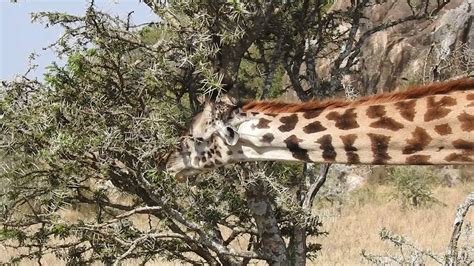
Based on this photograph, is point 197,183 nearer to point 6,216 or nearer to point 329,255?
point 6,216

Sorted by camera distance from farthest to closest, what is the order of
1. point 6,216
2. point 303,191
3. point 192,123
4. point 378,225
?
point 378,225 < point 303,191 < point 6,216 < point 192,123

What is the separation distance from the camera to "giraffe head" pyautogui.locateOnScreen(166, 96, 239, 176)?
4.49 m

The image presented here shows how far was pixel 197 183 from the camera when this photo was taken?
5945 millimetres

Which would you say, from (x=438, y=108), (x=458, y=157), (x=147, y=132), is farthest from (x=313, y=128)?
(x=147, y=132)

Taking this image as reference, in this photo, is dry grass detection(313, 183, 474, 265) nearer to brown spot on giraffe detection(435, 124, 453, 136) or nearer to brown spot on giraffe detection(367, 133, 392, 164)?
brown spot on giraffe detection(367, 133, 392, 164)

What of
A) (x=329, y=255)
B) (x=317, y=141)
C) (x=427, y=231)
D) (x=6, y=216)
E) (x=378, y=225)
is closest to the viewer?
(x=317, y=141)

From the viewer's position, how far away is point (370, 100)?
4.20 metres

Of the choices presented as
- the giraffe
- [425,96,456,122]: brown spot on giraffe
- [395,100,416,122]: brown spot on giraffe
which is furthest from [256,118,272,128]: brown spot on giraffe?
[425,96,456,122]: brown spot on giraffe

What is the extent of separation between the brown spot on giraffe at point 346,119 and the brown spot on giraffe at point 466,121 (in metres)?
0.55

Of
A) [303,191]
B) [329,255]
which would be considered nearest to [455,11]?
[329,255]

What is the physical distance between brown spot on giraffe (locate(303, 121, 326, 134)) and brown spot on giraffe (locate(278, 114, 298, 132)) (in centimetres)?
8

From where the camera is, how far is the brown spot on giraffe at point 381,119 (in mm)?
4070

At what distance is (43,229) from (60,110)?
47.0 inches

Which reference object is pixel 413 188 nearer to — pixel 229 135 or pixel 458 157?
pixel 229 135
